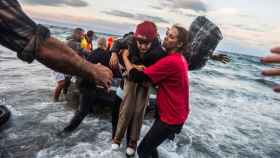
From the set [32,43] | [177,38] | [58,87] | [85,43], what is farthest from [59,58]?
[85,43]

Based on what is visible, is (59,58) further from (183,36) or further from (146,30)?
(146,30)

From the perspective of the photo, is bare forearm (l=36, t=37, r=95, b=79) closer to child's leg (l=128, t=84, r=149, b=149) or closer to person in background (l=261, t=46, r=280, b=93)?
person in background (l=261, t=46, r=280, b=93)

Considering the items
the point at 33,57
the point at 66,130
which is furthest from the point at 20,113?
the point at 33,57

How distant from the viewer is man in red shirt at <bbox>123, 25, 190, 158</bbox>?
3.82m

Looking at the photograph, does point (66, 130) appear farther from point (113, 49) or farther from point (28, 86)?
point (28, 86)

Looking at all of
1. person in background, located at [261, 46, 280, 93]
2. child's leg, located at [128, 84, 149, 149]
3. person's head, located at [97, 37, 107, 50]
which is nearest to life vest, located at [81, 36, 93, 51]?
person's head, located at [97, 37, 107, 50]

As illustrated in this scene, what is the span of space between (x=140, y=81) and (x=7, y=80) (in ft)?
27.1

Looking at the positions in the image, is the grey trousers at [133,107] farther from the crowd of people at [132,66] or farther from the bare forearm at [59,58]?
the bare forearm at [59,58]

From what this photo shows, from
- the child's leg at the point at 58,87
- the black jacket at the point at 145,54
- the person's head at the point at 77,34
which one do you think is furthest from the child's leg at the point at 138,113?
the child's leg at the point at 58,87

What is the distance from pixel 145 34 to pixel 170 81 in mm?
867

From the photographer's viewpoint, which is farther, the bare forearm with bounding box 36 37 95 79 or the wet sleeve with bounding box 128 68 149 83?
the wet sleeve with bounding box 128 68 149 83

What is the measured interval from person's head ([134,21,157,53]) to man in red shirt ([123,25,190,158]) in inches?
12.1

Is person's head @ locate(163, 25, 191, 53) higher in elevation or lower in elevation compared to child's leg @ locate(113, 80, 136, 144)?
higher

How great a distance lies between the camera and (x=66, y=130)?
668cm
